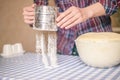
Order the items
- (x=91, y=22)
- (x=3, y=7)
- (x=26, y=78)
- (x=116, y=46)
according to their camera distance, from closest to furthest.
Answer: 1. (x=26, y=78)
2. (x=116, y=46)
3. (x=91, y=22)
4. (x=3, y=7)

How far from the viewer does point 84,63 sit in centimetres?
106

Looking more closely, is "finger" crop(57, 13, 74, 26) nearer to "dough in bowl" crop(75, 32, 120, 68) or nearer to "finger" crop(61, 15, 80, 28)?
"finger" crop(61, 15, 80, 28)

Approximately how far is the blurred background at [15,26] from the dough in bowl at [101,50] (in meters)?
1.63

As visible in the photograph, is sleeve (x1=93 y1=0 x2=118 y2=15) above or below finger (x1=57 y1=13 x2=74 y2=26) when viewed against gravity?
above

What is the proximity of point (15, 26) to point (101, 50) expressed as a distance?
192 centimetres

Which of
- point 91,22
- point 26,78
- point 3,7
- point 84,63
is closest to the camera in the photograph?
point 26,78

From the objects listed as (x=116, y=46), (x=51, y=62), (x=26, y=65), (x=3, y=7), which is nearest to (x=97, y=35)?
(x=116, y=46)

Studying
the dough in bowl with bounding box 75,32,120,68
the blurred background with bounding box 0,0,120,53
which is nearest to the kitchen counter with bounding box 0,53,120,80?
the dough in bowl with bounding box 75,32,120,68

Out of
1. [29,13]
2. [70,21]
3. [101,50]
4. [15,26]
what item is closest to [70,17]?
[70,21]

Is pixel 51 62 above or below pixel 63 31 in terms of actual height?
below

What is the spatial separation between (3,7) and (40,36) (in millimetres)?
1782

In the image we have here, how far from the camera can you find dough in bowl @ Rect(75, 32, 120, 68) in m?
0.93

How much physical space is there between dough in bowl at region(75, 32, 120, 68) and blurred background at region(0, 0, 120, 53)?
1627 millimetres

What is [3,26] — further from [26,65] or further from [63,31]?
[26,65]
